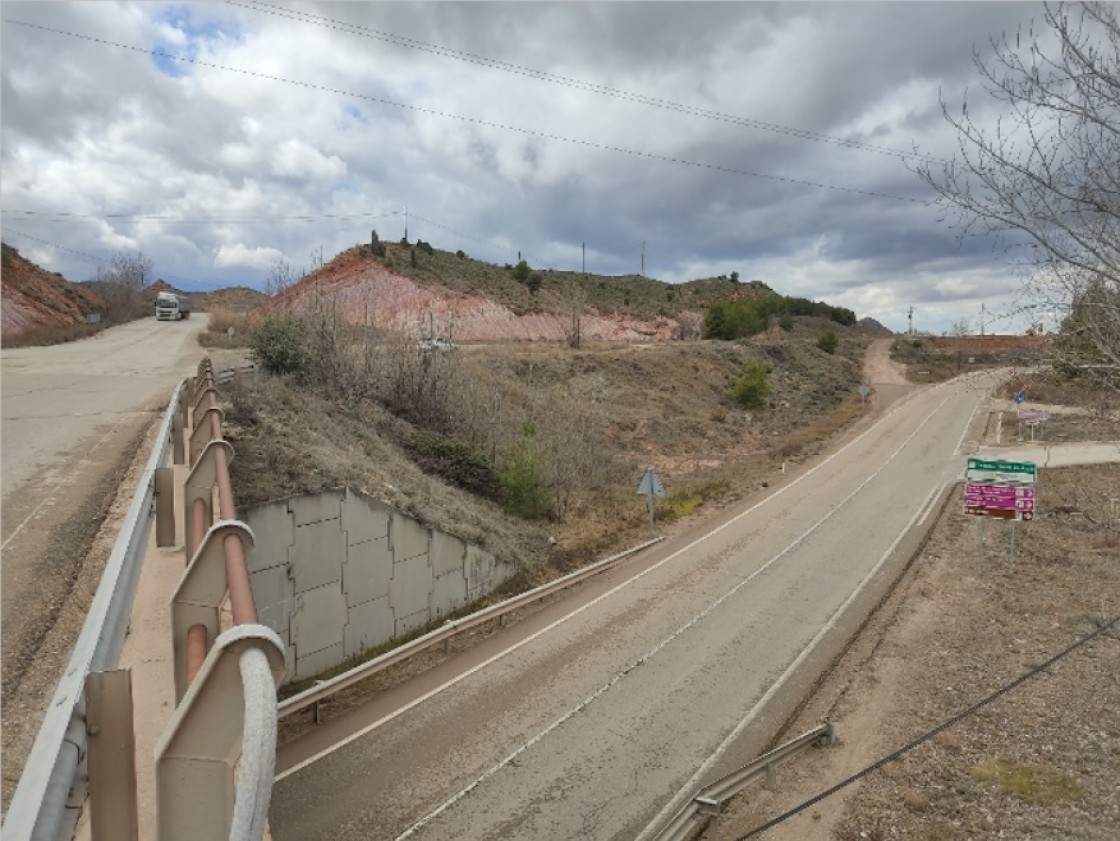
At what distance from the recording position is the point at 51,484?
437 inches

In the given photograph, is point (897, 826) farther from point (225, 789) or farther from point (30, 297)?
point (30, 297)

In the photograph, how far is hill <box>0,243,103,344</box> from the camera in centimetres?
4684

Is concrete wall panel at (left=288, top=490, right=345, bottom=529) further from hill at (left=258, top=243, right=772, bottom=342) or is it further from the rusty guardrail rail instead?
hill at (left=258, top=243, right=772, bottom=342)

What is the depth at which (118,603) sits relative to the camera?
4.00m

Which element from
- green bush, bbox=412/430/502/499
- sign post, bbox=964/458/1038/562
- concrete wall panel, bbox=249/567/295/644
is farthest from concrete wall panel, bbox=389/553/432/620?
sign post, bbox=964/458/1038/562

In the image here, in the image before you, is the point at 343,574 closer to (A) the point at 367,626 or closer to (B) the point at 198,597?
(A) the point at 367,626

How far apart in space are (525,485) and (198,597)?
18423 mm

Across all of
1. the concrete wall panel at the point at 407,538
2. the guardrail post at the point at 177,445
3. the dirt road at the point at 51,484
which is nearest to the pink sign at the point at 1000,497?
the concrete wall panel at the point at 407,538

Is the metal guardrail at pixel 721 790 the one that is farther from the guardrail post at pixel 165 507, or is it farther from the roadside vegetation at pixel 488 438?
the roadside vegetation at pixel 488 438

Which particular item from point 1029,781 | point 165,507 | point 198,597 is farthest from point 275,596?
point 1029,781

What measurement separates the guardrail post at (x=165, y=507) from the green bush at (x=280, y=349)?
1598 cm

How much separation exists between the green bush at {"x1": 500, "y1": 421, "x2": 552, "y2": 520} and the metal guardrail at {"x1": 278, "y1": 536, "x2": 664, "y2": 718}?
12.0 ft

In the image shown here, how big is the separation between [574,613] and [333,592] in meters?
4.67

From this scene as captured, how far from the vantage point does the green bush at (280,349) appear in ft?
69.8
